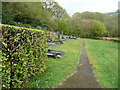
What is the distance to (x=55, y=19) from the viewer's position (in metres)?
28.8

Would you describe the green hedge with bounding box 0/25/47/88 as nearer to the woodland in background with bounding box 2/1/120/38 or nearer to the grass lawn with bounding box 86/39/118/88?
the grass lawn with bounding box 86/39/118/88

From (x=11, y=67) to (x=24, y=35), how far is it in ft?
2.51

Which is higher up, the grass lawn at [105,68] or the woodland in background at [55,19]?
the woodland in background at [55,19]

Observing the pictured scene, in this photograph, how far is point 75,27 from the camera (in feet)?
112

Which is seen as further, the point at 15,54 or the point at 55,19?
the point at 55,19

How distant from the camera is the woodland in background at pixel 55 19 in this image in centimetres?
1671

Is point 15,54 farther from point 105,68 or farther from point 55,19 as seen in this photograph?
point 55,19

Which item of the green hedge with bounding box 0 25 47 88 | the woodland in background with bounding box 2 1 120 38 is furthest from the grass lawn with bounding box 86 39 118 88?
the woodland in background with bounding box 2 1 120 38

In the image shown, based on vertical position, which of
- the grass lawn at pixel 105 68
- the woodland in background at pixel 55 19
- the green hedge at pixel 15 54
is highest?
the woodland in background at pixel 55 19

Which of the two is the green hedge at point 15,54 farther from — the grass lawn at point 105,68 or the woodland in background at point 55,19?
the woodland in background at point 55,19

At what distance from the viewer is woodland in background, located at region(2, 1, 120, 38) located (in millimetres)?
16706

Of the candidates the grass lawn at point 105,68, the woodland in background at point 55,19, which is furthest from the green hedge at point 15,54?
the woodland in background at point 55,19

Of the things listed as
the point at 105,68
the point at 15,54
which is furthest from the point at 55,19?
the point at 15,54

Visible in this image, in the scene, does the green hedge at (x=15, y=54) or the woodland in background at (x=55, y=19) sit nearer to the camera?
the green hedge at (x=15, y=54)
